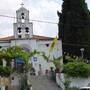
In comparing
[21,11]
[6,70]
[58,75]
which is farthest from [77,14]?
[6,70]

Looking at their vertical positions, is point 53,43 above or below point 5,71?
above

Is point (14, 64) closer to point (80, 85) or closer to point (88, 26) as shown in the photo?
point (80, 85)

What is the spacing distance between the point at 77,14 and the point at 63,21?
7.60ft

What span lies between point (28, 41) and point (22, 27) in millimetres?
2091

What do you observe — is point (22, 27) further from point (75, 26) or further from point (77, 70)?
point (77, 70)

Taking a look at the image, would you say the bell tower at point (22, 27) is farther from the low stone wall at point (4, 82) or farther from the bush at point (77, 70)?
the low stone wall at point (4, 82)

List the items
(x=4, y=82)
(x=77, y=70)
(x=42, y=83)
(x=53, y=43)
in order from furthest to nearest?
(x=53, y=43) → (x=77, y=70) → (x=42, y=83) → (x=4, y=82)

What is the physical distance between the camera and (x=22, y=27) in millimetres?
71188

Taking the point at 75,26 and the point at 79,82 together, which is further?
the point at 75,26

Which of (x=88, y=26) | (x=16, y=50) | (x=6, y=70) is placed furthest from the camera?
(x=88, y=26)

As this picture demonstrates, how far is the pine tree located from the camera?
222 ft

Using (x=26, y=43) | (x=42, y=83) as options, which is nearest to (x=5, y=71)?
(x=42, y=83)

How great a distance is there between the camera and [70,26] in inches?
2699

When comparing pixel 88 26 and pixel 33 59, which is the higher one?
pixel 88 26
